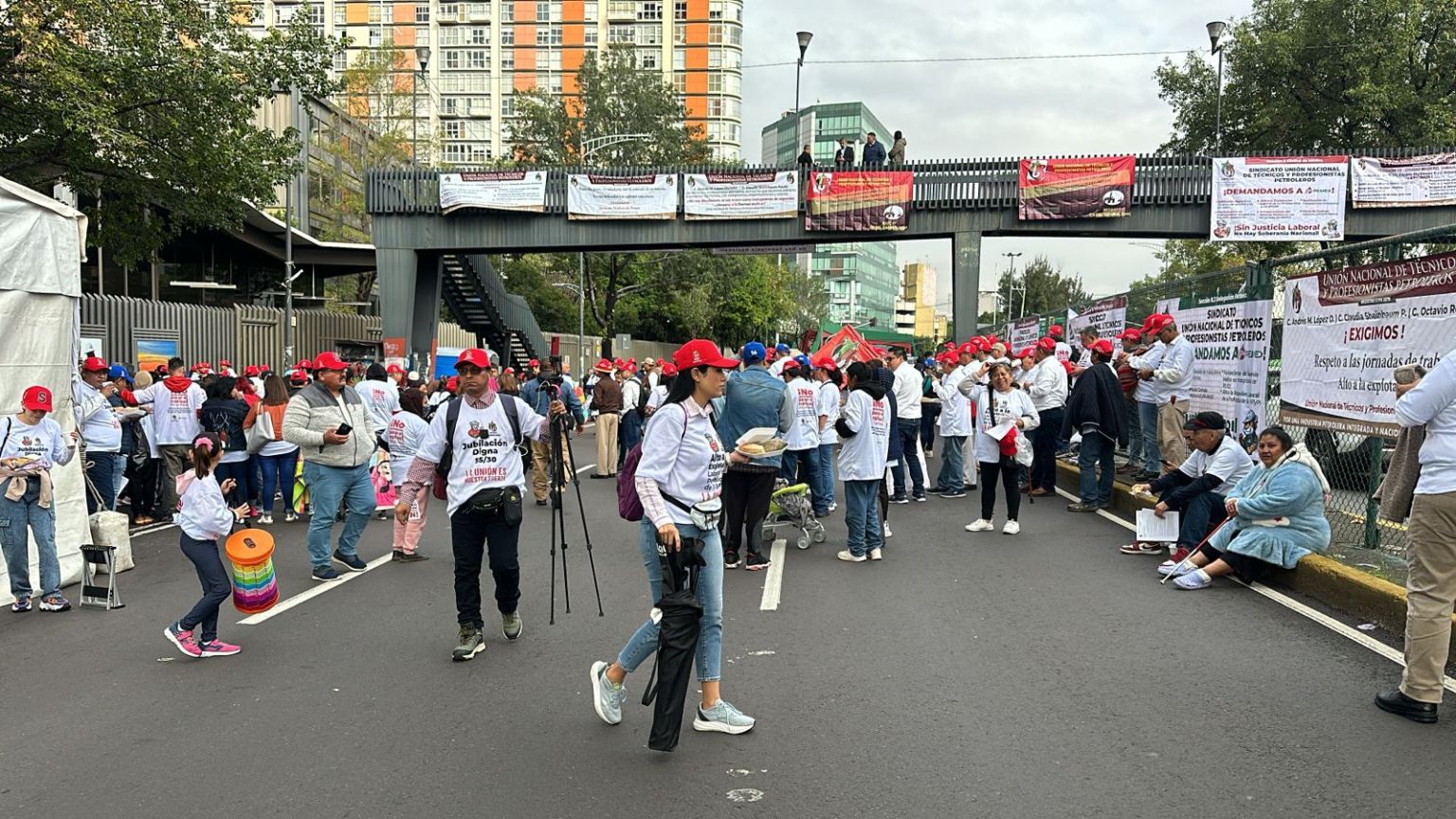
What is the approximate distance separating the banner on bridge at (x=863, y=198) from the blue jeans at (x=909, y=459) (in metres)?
12.6

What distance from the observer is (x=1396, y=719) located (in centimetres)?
484

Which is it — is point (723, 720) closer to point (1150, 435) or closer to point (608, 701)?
point (608, 701)

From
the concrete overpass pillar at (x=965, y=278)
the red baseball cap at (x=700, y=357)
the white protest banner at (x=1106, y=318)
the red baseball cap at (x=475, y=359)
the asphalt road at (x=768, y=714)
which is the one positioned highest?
the concrete overpass pillar at (x=965, y=278)

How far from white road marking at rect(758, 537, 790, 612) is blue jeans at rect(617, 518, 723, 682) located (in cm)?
243

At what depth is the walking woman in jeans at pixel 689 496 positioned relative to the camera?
184 inches

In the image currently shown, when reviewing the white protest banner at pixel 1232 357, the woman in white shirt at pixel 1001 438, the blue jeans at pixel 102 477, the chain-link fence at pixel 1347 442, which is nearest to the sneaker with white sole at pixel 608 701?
the chain-link fence at pixel 1347 442

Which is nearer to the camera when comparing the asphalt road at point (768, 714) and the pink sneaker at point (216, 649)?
the asphalt road at point (768, 714)

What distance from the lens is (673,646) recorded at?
4379 mm

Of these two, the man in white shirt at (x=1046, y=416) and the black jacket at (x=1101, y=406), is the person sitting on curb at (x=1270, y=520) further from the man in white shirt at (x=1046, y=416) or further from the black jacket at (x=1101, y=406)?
the man in white shirt at (x=1046, y=416)

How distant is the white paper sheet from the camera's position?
8.81 m

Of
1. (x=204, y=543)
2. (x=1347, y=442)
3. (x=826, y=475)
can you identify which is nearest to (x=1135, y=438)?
(x=1347, y=442)

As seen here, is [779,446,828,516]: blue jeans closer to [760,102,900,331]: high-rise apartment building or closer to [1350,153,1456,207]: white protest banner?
[1350,153,1456,207]: white protest banner

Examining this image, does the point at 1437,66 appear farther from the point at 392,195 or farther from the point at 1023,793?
the point at 1023,793

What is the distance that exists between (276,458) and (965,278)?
18379 millimetres
